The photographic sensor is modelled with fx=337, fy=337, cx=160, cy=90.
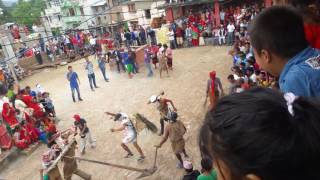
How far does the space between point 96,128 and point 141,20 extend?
23.2 meters

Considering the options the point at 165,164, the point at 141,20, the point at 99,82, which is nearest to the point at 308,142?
the point at 165,164

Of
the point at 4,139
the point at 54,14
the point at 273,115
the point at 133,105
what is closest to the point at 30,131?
the point at 4,139

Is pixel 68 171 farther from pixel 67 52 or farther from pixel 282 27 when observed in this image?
pixel 67 52

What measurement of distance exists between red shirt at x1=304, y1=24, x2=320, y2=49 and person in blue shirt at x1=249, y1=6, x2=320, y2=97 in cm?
6

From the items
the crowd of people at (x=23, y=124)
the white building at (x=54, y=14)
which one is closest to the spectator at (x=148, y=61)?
the crowd of people at (x=23, y=124)

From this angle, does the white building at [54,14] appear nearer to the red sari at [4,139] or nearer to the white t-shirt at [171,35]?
the white t-shirt at [171,35]

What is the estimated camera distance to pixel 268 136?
1.07 m

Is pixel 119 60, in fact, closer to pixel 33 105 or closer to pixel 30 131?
pixel 33 105

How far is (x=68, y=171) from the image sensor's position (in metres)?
8.43

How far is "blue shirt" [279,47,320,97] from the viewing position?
184 cm

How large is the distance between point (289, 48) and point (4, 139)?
449 inches

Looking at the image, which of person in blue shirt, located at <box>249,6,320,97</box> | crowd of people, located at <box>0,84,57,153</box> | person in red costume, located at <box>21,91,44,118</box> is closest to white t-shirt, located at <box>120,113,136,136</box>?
crowd of people, located at <box>0,84,57,153</box>

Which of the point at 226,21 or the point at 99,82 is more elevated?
the point at 226,21

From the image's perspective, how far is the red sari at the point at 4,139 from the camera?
11383 millimetres
